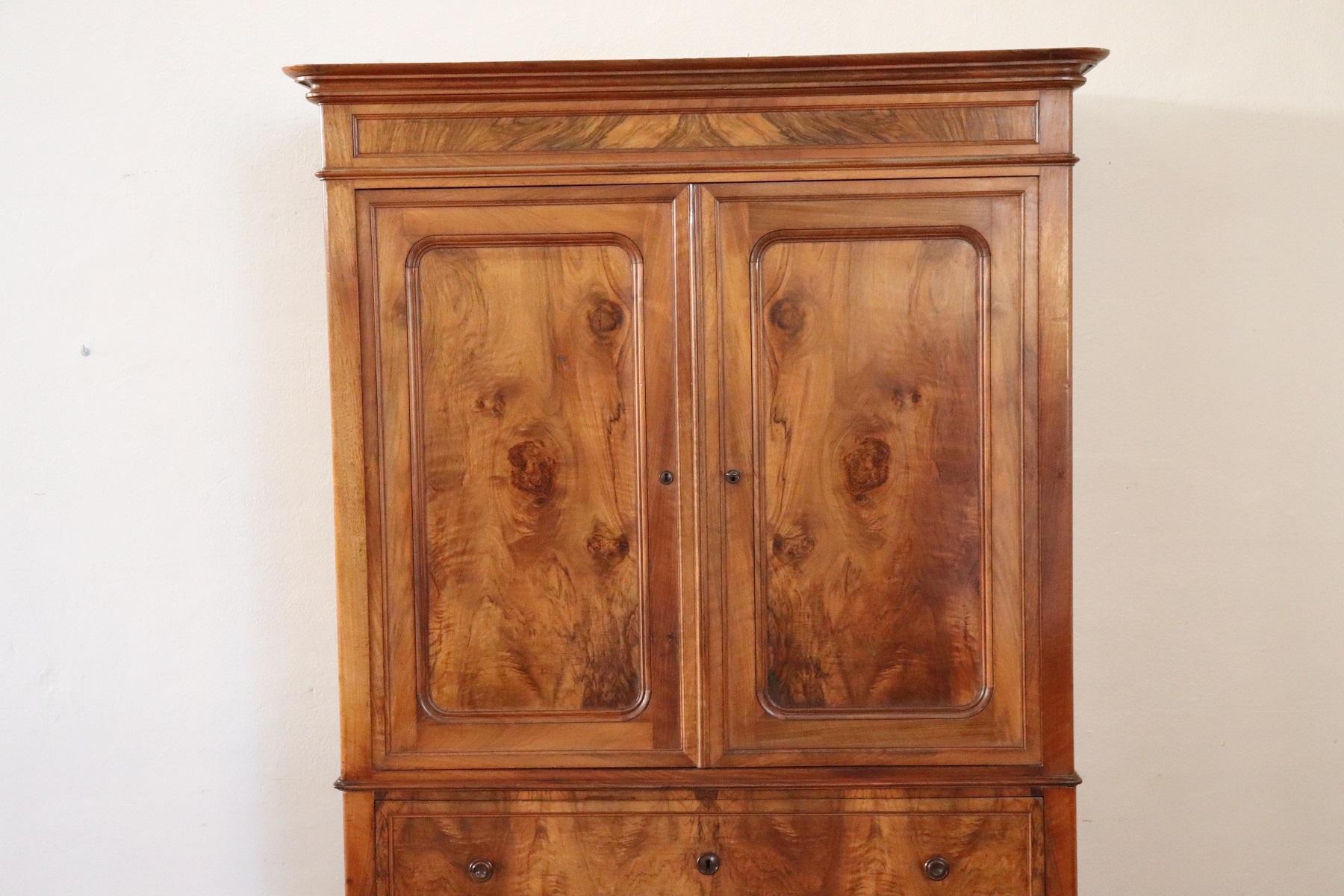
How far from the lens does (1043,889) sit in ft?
5.85

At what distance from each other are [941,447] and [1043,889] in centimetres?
79

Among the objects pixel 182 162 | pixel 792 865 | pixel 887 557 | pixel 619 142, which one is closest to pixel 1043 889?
pixel 792 865

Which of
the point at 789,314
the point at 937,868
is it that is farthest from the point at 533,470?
the point at 937,868

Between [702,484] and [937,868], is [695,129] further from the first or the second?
[937,868]

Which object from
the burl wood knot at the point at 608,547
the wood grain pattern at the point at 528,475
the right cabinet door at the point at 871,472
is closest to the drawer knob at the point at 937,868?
the right cabinet door at the point at 871,472

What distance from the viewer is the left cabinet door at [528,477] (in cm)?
178

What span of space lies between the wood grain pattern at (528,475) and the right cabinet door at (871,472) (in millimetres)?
170

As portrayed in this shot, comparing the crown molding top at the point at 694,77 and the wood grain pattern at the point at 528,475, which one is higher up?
the crown molding top at the point at 694,77

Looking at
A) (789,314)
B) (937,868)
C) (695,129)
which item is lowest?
(937,868)

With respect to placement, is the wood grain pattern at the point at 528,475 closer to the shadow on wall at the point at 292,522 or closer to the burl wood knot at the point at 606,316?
the burl wood knot at the point at 606,316

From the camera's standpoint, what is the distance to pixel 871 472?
179cm

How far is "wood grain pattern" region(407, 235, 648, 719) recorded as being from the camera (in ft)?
5.89

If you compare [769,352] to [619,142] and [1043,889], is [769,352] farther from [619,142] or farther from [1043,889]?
[1043,889]

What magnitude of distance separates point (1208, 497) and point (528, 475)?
4.98 ft
